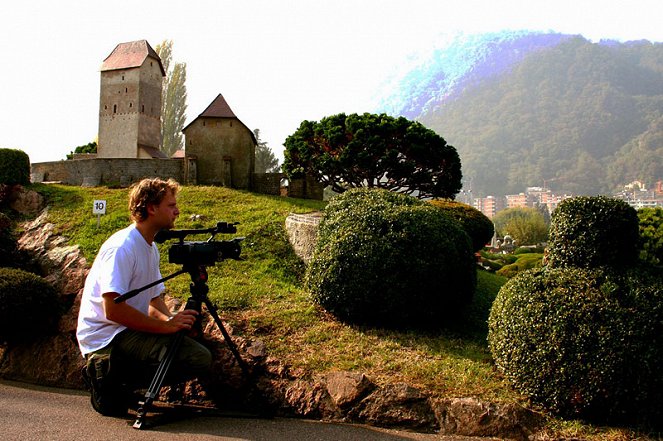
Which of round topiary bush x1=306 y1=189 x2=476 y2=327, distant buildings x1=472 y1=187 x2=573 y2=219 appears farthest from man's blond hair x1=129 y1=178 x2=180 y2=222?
distant buildings x1=472 y1=187 x2=573 y2=219

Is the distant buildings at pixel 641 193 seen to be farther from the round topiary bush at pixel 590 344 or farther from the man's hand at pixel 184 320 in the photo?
the man's hand at pixel 184 320

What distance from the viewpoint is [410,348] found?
769cm

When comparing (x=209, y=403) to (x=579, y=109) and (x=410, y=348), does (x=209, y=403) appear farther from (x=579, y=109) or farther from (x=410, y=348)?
(x=579, y=109)

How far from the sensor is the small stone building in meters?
28.6

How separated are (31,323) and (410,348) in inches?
233

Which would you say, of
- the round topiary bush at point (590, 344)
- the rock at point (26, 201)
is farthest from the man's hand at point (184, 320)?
the rock at point (26, 201)

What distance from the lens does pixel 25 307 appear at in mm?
8344

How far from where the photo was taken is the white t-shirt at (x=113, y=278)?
4.86 meters

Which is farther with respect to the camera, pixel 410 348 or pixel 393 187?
pixel 393 187

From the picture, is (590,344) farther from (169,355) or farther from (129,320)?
(129,320)

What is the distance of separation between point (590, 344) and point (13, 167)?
2358 cm

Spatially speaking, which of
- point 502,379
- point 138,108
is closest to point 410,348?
point 502,379

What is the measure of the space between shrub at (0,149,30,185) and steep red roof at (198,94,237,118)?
8.92 m

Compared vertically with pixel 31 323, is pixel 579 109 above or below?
above
